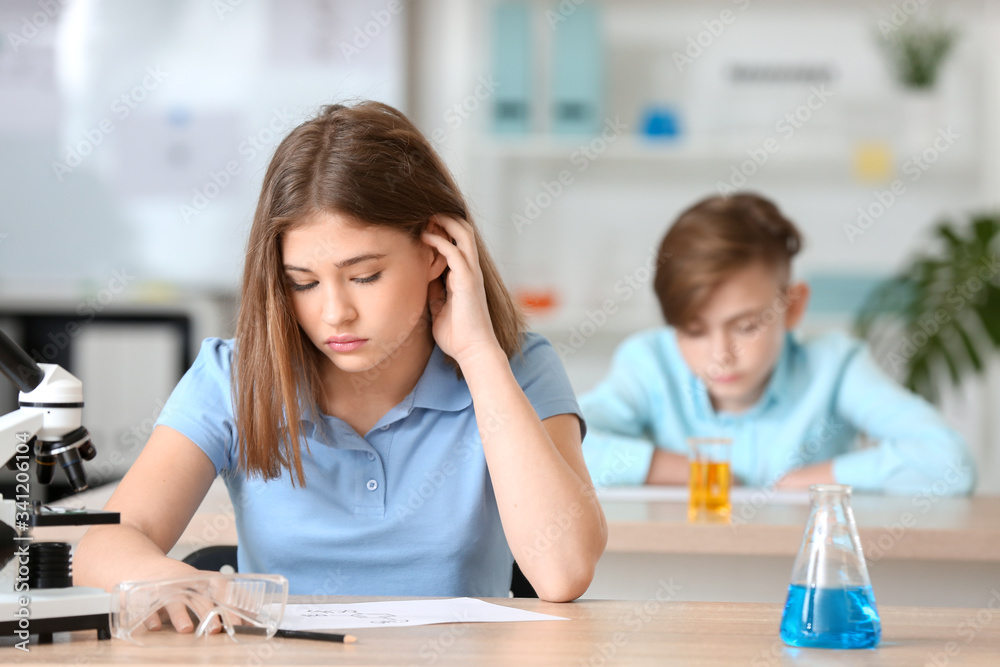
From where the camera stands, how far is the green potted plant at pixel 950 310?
329 cm

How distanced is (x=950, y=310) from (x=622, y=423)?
A: 1510 millimetres

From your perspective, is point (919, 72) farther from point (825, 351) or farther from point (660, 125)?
point (825, 351)

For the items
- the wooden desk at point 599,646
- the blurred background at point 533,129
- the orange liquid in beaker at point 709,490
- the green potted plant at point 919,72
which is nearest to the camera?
the wooden desk at point 599,646

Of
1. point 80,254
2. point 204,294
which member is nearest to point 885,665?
point 204,294

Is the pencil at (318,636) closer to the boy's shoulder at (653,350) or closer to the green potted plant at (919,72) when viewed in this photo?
the boy's shoulder at (653,350)

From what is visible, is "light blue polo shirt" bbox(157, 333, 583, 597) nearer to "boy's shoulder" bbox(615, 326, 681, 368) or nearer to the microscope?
the microscope

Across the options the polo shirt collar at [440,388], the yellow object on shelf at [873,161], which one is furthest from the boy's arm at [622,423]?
the yellow object on shelf at [873,161]

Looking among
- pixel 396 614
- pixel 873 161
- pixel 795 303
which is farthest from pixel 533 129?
pixel 396 614

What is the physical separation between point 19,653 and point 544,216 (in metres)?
3.15

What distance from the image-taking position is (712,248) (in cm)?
226

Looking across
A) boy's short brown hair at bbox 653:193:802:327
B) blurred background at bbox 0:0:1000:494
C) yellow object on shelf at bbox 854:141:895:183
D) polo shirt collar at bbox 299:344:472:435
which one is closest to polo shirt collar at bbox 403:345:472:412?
polo shirt collar at bbox 299:344:472:435

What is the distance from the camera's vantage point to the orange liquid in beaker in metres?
1.87

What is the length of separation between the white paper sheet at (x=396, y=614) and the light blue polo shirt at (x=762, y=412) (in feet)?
3.72

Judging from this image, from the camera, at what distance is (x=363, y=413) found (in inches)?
56.2
